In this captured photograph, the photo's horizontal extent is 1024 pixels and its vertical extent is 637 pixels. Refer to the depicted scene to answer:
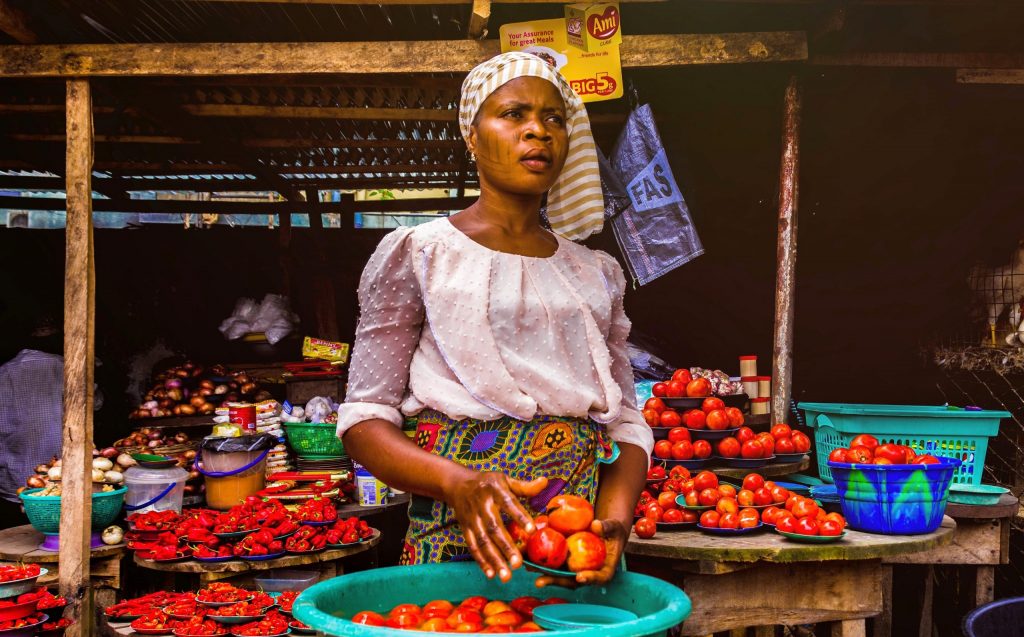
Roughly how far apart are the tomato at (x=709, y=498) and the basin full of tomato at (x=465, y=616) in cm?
213

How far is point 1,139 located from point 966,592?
7.70m

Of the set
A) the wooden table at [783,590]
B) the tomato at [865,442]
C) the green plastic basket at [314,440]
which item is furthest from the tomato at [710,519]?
the green plastic basket at [314,440]

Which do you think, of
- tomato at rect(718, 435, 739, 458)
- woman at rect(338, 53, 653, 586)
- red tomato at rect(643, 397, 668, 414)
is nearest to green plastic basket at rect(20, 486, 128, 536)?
red tomato at rect(643, 397, 668, 414)

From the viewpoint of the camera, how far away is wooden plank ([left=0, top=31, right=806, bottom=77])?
14.9 feet

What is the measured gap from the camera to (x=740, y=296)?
7.39 meters

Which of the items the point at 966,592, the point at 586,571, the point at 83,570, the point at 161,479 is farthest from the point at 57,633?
the point at 966,592

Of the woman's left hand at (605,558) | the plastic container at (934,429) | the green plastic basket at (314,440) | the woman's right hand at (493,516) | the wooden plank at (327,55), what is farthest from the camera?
A: the green plastic basket at (314,440)

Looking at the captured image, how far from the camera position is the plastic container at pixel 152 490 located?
549 centimetres

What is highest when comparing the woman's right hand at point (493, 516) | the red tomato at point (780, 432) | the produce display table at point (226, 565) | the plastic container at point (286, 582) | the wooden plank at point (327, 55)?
the wooden plank at point (327, 55)

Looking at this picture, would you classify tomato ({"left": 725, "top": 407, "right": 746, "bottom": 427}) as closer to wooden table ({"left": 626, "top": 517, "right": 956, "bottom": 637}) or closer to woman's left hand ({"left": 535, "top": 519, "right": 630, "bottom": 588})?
wooden table ({"left": 626, "top": 517, "right": 956, "bottom": 637})

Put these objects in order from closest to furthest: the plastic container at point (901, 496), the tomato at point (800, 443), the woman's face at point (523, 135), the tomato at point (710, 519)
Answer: the woman's face at point (523, 135) → the plastic container at point (901, 496) → the tomato at point (710, 519) → the tomato at point (800, 443)

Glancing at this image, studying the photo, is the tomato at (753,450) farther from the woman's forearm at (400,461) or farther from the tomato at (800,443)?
the woman's forearm at (400,461)

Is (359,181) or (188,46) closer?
(188,46)

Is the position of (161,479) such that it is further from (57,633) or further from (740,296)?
(740,296)
